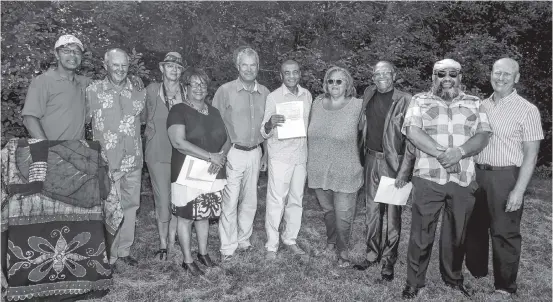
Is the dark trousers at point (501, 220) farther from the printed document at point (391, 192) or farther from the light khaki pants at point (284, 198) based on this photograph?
the light khaki pants at point (284, 198)

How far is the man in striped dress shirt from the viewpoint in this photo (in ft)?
13.5

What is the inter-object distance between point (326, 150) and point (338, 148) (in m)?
0.14

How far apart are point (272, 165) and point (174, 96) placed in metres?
1.32

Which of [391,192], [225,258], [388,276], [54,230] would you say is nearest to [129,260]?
[225,258]

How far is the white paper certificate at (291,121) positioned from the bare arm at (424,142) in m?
1.24

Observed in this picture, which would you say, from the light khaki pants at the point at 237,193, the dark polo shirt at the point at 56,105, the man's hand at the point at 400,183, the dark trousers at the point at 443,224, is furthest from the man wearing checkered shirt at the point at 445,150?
the dark polo shirt at the point at 56,105

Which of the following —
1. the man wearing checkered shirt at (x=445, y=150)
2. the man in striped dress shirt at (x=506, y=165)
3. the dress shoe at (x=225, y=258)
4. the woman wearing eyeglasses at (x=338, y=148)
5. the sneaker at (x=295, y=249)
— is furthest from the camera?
the sneaker at (x=295, y=249)

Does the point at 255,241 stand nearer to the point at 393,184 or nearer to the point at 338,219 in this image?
the point at 338,219

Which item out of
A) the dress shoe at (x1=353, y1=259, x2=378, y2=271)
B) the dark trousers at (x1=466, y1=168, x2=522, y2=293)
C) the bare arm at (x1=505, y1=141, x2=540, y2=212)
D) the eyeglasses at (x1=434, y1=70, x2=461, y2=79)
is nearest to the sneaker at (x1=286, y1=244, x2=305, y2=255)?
the dress shoe at (x1=353, y1=259, x2=378, y2=271)

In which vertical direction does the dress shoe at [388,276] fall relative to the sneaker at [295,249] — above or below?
below

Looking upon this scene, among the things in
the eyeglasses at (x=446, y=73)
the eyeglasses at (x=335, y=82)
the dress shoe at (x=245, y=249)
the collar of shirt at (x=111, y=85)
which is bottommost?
the dress shoe at (x=245, y=249)

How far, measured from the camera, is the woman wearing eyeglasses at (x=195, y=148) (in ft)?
14.3

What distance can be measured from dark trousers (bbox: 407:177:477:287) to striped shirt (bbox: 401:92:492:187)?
90 mm

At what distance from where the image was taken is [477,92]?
909 centimetres
